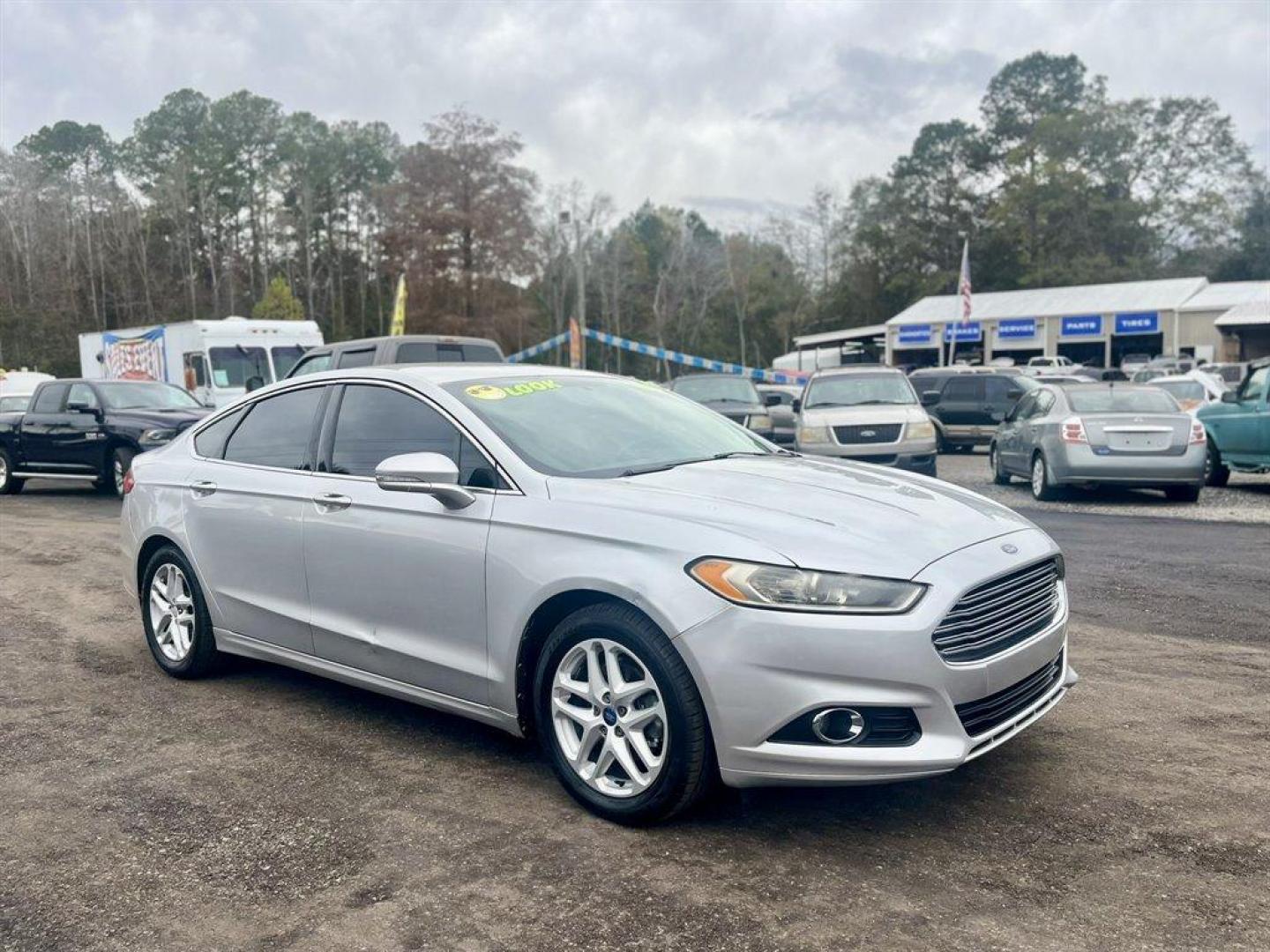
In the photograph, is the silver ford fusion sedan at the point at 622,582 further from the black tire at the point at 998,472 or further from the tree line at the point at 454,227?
the tree line at the point at 454,227

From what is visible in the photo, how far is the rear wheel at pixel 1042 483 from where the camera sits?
13469 mm

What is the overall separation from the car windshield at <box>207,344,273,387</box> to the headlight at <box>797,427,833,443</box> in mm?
11795

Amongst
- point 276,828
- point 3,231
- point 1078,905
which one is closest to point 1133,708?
point 1078,905

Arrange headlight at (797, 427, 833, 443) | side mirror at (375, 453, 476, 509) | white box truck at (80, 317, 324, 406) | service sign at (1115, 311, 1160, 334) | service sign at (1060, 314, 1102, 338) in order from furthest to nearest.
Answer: service sign at (1060, 314, 1102, 338) < service sign at (1115, 311, 1160, 334) < white box truck at (80, 317, 324, 406) < headlight at (797, 427, 833, 443) < side mirror at (375, 453, 476, 509)

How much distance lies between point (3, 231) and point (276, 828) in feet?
234

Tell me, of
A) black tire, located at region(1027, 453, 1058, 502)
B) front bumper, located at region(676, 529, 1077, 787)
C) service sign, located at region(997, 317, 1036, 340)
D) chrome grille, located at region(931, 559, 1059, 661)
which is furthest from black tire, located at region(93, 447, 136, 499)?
service sign, located at region(997, 317, 1036, 340)

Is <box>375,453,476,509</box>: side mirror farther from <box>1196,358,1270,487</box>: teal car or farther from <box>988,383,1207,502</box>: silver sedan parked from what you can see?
<box>1196,358,1270,487</box>: teal car

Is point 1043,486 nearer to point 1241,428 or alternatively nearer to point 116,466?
point 1241,428

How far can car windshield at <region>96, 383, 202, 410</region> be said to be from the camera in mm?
16016

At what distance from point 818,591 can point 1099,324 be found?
171 ft

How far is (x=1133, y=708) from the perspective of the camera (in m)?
5.04

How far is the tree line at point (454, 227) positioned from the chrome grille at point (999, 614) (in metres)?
53.3

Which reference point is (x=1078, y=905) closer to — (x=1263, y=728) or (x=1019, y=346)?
(x=1263, y=728)

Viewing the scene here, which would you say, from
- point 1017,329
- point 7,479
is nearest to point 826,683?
point 7,479
